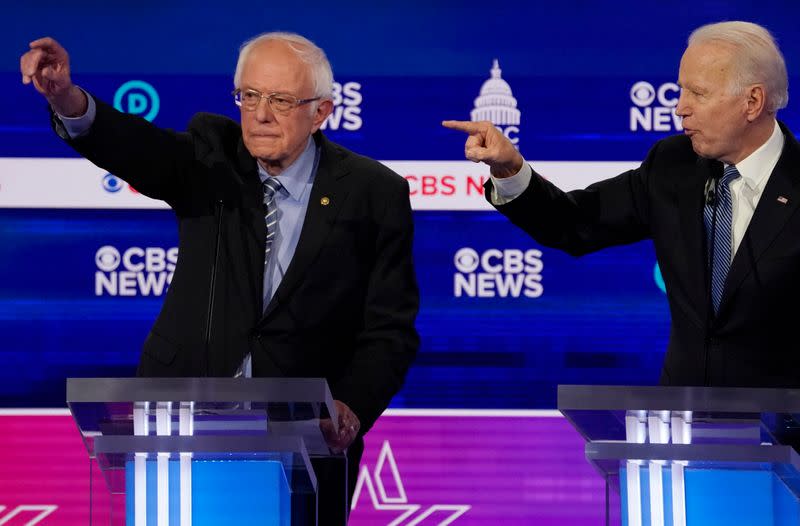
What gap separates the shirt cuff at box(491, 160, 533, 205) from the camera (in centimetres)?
291

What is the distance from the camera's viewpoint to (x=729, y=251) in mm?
2900

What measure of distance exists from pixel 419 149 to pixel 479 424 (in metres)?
0.92

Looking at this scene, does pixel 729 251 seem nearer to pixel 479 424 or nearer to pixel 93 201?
pixel 479 424

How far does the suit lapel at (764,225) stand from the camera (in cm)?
284

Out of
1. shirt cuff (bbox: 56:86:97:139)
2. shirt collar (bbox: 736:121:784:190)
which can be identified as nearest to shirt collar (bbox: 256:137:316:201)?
shirt cuff (bbox: 56:86:97:139)

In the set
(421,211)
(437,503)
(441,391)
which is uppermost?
(421,211)

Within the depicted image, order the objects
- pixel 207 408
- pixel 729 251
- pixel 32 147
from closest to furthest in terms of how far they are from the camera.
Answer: pixel 207 408 < pixel 729 251 < pixel 32 147

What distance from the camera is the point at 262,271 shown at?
3.02 meters

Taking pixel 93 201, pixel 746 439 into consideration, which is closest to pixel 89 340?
pixel 93 201

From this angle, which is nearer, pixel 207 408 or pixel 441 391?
pixel 207 408

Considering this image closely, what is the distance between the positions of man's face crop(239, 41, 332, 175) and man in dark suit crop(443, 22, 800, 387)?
1.55 feet

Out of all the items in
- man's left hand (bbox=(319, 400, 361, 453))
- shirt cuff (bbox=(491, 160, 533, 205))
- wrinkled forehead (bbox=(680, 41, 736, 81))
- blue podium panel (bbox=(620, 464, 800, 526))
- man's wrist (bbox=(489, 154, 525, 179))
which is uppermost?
wrinkled forehead (bbox=(680, 41, 736, 81))

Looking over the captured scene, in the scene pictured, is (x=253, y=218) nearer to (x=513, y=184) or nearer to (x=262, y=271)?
(x=262, y=271)

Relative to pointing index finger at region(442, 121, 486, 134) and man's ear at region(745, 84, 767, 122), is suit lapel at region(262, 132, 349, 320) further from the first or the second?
man's ear at region(745, 84, 767, 122)
